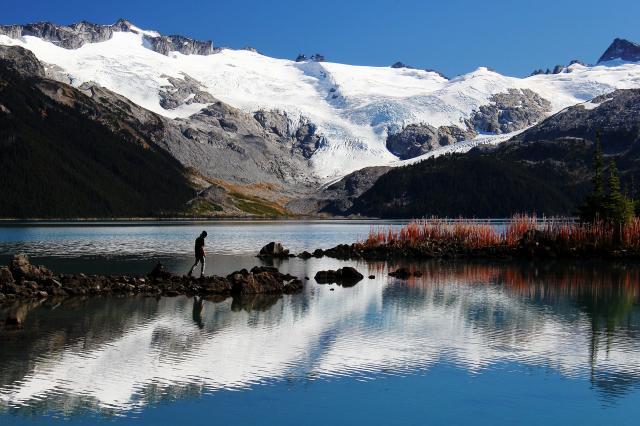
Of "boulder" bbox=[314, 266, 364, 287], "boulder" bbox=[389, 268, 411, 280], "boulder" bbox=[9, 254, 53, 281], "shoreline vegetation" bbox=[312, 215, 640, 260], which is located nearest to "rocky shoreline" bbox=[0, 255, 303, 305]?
"boulder" bbox=[9, 254, 53, 281]

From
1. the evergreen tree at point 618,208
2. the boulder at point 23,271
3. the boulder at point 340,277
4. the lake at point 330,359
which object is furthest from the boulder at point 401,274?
the evergreen tree at point 618,208

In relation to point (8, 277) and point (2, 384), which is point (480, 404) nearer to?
point (2, 384)

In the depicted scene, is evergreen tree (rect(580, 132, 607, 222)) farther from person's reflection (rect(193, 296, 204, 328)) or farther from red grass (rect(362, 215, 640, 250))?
person's reflection (rect(193, 296, 204, 328))

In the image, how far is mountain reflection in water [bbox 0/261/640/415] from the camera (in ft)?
93.2

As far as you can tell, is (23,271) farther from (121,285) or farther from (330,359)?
(330,359)

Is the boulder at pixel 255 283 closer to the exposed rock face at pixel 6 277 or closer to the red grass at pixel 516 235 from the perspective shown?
the exposed rock face at pixel 6 277

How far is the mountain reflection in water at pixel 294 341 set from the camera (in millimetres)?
28406

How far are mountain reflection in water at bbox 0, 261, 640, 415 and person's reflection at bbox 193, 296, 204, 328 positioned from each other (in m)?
0.13

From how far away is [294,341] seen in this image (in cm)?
3694

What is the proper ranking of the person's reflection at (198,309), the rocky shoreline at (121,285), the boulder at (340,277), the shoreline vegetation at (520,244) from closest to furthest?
the person's reflection at (198,309), the rocky shoreline at (121,285), the boulder at (340,277), the shoreline vegetation at (520,244)

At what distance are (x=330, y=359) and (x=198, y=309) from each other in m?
16.7

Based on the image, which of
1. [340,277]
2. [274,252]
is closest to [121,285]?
[340,277]

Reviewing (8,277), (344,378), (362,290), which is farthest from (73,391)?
(362,290)

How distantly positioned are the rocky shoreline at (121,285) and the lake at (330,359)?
2488 mm
